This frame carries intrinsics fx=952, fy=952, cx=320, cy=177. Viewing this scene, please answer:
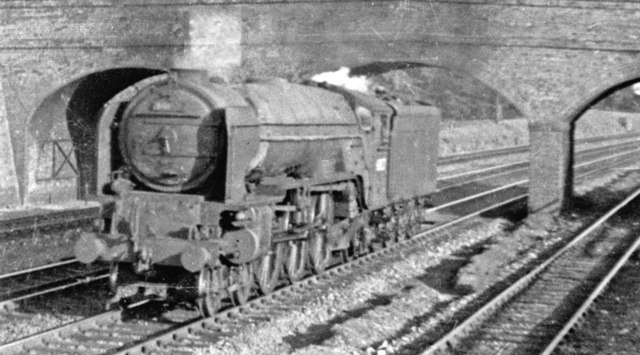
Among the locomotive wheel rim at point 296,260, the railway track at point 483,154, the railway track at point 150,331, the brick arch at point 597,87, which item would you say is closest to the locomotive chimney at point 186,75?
the railway track at point 150,331

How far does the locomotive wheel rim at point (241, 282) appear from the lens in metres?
11.0

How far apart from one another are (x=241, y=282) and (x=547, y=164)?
12148mm

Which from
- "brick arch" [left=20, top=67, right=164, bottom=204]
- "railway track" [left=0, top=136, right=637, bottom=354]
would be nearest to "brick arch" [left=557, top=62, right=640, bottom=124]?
"brick arch" [left=20, top=67, right=164, bottom=204]

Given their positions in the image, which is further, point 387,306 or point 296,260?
point 296,260

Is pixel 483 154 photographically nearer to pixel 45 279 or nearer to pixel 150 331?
pixel 45 279

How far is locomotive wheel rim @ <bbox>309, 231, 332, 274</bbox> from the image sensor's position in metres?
13.2

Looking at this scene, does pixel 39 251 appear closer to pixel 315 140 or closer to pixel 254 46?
pixel 315 140

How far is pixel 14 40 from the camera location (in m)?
22.5

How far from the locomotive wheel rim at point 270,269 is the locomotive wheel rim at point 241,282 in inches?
10.6

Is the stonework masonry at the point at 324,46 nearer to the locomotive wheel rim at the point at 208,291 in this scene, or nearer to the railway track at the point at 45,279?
the railway track at the point at 45,279

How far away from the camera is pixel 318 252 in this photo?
1339 cm

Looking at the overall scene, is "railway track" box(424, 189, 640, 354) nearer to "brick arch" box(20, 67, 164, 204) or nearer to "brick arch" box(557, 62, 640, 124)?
"brick arch" box(557, 62, 640, 124)

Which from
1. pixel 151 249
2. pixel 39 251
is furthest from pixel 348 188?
pixel 39 251

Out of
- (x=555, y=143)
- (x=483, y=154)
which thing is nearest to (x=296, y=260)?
(x=555, y=143)
